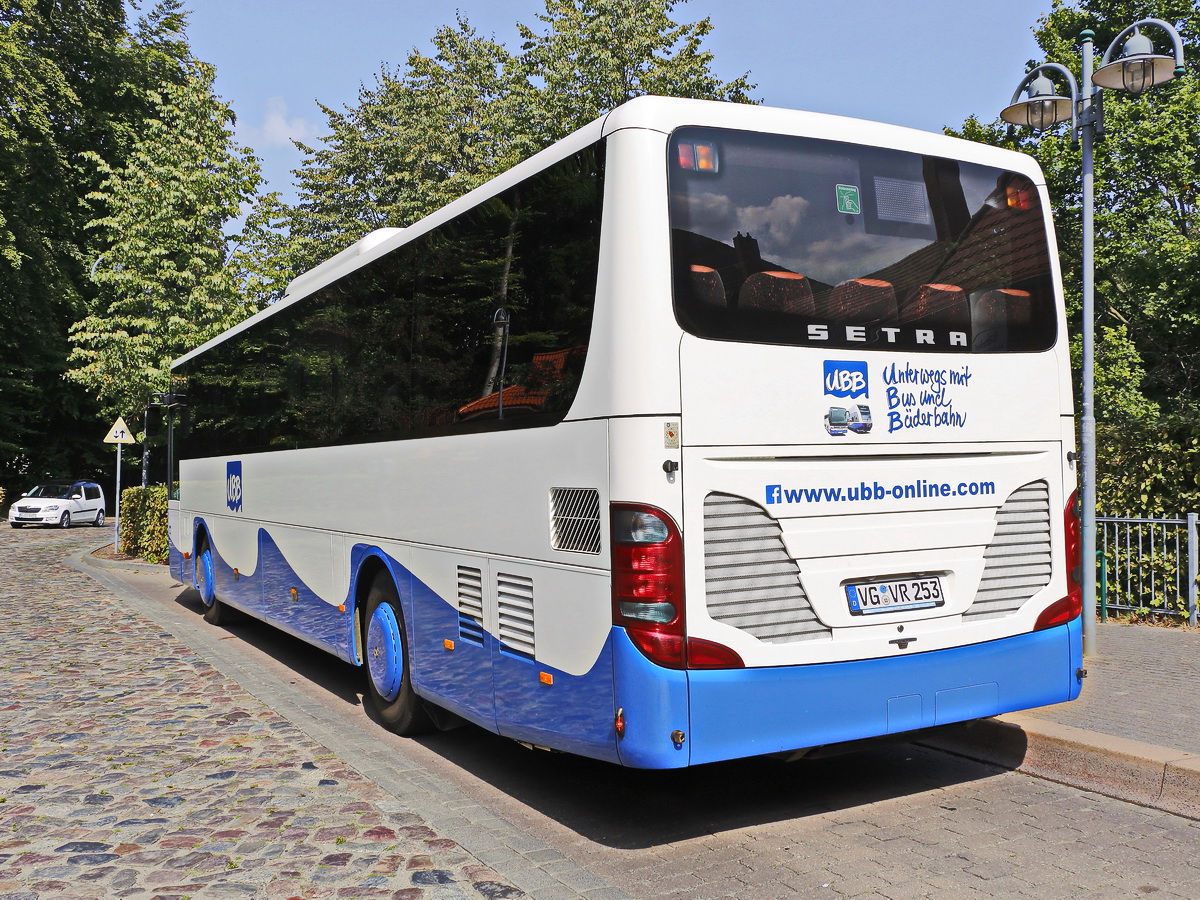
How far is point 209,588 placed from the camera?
13.1 m

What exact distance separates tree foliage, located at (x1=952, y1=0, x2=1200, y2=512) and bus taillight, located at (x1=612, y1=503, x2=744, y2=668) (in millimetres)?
20230

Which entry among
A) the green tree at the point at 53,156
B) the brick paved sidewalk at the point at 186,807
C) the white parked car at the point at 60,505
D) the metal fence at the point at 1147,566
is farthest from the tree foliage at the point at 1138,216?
the white parked car at the point at 60,505

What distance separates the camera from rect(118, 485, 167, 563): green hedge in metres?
22.6

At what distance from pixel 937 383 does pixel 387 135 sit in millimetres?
36720

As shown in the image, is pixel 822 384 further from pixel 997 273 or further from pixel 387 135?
pixel 387 135

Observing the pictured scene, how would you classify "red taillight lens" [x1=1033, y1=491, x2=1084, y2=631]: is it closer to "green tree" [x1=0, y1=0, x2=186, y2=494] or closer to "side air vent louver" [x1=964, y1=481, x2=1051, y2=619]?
"side air vent louver" [x1=964, y1=481, x2=1051, y2=619]

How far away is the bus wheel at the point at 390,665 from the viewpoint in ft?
23.6

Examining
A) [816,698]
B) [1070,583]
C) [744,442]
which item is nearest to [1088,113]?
[1070,583]

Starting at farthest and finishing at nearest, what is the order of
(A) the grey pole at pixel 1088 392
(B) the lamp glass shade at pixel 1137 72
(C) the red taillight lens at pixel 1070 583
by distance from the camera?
(A) the grey pole at pixel 1088 392 → (B) the lamp glass shade at pixel 1137 72 → (C) the red taillight lens at pixel 1070 583

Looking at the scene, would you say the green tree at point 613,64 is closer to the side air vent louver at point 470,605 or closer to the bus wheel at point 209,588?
the bus wheel at point 209,588

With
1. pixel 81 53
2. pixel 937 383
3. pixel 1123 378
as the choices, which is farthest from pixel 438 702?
pixel 81 53

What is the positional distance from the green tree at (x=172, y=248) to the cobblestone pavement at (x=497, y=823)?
65.5 feet

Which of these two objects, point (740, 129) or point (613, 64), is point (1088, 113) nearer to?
point (740, 129)

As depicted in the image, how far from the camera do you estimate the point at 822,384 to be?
5.09m
